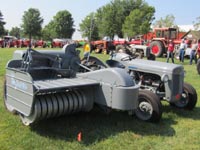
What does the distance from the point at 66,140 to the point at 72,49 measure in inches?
85.1

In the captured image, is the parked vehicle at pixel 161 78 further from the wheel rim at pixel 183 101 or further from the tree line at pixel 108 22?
the tree line at pixel 108 22

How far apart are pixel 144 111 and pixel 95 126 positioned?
3.30ft

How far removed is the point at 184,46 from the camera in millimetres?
20703

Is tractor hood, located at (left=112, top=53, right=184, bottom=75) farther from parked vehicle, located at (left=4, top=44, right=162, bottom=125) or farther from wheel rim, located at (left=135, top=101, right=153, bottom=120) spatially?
wheel rim, located at (left=135, top=101, right=153, bottom=120)

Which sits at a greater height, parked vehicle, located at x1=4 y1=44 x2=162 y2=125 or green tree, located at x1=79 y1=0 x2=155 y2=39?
green tree, located at x1=79 y1=0 x2=155 y2=39

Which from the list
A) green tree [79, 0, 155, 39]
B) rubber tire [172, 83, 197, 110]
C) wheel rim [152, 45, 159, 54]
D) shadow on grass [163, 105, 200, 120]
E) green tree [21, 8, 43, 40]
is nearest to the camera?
shadow on grass [163, 105, 200, 120]

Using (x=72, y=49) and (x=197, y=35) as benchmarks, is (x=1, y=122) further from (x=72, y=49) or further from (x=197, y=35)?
(x=197, y=35)

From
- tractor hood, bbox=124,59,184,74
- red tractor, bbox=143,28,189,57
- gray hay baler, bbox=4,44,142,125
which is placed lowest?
gray hay baler, bbox=4,44,142,125

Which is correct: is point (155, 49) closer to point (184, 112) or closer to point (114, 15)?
point (184, 112)

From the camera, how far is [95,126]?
527 cm

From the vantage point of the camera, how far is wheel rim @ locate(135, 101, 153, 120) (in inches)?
223

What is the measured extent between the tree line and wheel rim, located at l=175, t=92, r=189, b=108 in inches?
1464

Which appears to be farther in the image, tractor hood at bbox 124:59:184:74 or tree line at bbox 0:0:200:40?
tree line at bbox 0:0:200:40

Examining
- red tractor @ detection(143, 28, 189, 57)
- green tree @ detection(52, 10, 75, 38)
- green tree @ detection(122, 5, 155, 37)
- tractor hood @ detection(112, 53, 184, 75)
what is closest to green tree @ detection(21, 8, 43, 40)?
green tree @ detection(52, 10, 75, 38)
